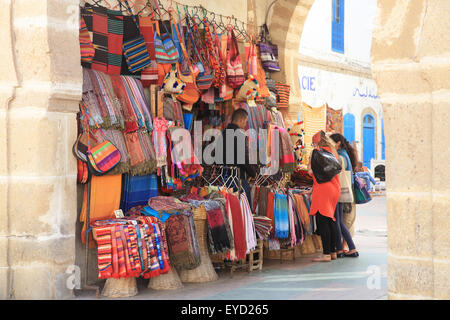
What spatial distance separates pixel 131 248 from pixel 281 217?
243 cm

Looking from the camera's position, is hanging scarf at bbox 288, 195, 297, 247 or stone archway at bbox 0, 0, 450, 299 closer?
stone archway at bbox 0, 0, 450, 299

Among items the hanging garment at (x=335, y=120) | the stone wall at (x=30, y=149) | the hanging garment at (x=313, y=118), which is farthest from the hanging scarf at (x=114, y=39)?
the hanging garment at (x=335, y=120)

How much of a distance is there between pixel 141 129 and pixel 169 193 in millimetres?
959

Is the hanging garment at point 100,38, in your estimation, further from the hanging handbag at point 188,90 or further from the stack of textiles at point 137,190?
the stack of textiles at point 137,190

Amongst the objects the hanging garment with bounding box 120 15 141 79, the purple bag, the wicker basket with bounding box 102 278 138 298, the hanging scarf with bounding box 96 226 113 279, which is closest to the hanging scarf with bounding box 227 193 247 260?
the wicker basket with bounding box 102 278 138 298

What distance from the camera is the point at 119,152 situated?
19.4ft

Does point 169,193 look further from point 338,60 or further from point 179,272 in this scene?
point 338,60

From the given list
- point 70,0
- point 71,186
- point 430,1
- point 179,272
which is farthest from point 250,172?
point 430,1

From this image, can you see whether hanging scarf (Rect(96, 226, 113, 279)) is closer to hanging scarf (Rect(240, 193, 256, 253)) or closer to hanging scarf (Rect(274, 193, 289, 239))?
hanging scarf (Rect(240, 193, 256, 253))

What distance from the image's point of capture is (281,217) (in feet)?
24.6

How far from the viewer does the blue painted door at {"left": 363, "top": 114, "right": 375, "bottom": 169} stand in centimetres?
1958

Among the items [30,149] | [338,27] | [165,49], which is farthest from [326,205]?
[338,27]

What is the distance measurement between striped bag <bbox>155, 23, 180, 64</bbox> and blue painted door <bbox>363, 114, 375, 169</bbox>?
536 inches

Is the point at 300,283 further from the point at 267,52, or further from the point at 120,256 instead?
the point at 267,52
